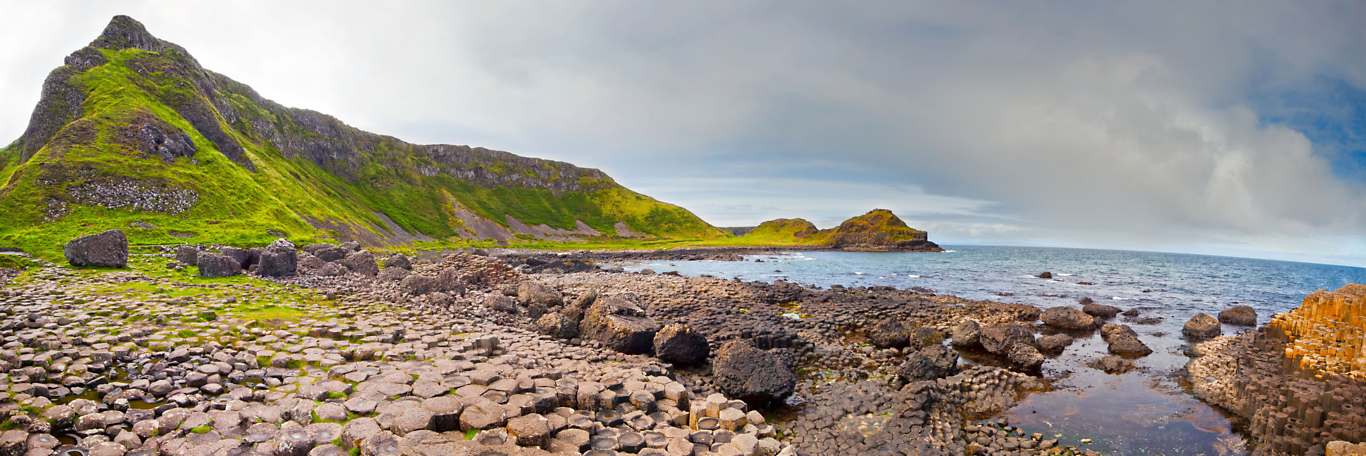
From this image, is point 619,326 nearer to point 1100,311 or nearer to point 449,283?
point 449,283

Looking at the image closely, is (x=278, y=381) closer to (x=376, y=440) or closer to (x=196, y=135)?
(x=376, y=440)

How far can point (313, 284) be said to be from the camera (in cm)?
2103

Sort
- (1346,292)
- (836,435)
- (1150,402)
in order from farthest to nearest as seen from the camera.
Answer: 1. (1346,292)
2. (1150,402)
3. (836,435)

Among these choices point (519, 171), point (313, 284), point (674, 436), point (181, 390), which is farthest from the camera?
point (519, 171)

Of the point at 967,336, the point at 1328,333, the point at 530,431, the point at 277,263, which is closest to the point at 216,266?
the point at 277,263

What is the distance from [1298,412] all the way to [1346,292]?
13.0m

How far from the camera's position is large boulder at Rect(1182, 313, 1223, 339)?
2380 centimetres

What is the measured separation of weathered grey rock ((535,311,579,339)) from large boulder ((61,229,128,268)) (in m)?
20.0

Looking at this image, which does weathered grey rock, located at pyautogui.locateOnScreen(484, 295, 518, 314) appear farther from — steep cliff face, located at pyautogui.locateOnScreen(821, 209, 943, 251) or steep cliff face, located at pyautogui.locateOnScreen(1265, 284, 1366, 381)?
steep cliff face, located at pyautogui.locateOnScreen(821, 209, 943, 251)

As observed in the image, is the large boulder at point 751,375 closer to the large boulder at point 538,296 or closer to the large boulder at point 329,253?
the large boulder at point 538,296

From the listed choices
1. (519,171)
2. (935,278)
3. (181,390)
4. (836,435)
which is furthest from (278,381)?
(519,171)

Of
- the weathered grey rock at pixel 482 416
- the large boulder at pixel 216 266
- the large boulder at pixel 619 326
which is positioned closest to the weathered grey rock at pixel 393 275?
the large boulder at pixel 216 266

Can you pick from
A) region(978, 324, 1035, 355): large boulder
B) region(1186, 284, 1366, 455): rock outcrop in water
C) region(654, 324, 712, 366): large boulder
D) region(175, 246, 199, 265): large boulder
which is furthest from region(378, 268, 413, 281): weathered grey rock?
region(1186, 284, 1366, 455): rock outcrop in water

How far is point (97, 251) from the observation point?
20453mm
